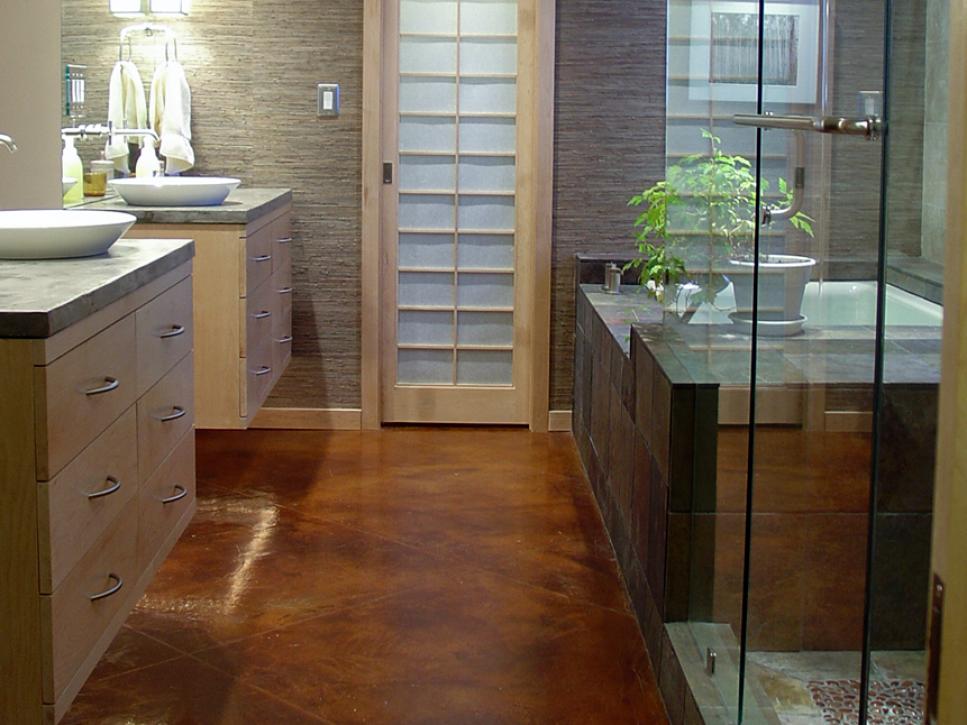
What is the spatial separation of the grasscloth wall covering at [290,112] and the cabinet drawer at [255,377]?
658 mm

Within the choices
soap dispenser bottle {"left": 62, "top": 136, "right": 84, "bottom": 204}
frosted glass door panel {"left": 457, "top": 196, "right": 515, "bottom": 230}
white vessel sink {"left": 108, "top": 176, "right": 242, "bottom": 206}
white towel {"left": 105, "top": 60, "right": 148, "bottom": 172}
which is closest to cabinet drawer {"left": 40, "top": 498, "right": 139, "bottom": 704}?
white vessel sink {"left": 108, "top": 176, "right": 242, "bottom": 206}

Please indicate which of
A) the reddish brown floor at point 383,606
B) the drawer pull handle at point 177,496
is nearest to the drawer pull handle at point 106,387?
the drawer pull handle at point 177,496

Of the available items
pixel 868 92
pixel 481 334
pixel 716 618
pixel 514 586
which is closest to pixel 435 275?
pixel 481 334

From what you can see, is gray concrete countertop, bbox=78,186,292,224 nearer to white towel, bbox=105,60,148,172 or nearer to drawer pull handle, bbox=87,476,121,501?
white towel, bbox=105,60,148,172

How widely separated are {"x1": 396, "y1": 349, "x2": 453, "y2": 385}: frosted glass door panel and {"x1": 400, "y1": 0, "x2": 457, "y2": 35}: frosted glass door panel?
1.29 metres

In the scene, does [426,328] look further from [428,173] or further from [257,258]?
[257,258]

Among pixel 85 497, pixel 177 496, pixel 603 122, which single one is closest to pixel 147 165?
pixel 603 122

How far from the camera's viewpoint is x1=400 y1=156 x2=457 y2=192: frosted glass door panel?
5555mm

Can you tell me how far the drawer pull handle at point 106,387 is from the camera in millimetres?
2318

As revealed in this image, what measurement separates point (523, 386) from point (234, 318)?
5.29 feet

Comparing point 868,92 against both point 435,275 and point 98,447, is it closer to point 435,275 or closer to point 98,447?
point 98,447

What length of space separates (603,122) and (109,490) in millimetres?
3404

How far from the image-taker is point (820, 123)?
1.85 m

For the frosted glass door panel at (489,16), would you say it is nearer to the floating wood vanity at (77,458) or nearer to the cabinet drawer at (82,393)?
the floating wood vanity at (77,458)
